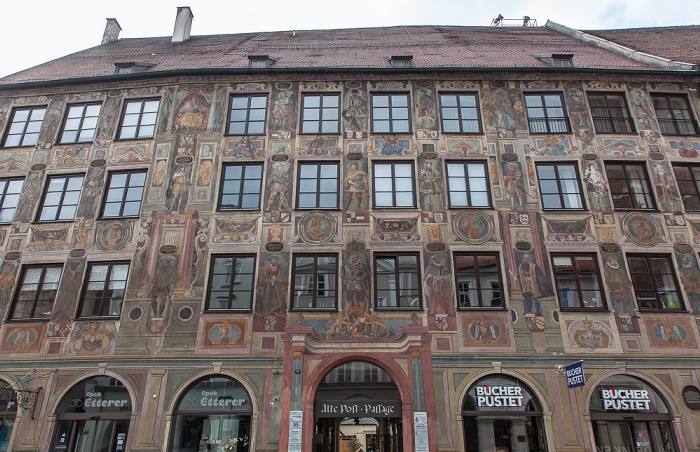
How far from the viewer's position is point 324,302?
40.2 ft

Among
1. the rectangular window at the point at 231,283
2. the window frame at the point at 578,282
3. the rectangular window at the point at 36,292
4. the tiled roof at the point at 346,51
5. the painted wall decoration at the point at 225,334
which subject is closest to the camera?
the painted wall decoration at the point at 225,334

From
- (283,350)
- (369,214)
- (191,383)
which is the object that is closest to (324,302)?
(283,350)

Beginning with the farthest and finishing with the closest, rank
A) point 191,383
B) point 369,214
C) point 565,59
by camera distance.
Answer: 1. point 565,59
2. point 369,214
3. point 191,383

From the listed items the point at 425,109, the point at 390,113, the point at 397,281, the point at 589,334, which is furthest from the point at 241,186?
the point at 589,334

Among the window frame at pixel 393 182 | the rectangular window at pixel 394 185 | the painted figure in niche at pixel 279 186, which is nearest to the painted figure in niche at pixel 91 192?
the painted figure in niche at pixel 279 186

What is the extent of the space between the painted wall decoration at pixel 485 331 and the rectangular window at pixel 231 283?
536 cm

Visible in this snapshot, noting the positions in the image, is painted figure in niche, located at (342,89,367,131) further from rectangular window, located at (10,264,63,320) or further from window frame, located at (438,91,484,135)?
rectangular window, located at (10,264,63,320)

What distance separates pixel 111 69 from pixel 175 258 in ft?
26.3

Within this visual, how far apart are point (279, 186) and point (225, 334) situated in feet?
13.9

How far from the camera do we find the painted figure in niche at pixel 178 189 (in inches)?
529

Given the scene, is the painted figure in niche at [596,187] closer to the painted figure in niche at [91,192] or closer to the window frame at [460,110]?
the window frame at [460,110]

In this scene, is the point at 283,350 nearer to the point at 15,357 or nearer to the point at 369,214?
the point at 369,214

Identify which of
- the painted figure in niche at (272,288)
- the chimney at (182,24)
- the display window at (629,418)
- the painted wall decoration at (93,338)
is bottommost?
the display window at (629,418)

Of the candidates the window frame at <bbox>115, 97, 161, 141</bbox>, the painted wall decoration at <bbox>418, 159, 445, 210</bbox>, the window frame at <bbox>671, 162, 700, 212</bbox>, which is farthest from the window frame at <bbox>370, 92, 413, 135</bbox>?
the window frame at <bbox>671, 162, 700, 212</bbox>
